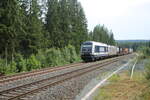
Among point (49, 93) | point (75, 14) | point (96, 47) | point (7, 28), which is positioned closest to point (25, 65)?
point (7, 28)

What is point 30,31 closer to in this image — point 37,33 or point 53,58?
point 37,33

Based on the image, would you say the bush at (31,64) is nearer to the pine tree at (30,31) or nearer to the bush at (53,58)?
the bush at (53,58)

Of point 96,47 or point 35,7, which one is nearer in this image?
point 96,47

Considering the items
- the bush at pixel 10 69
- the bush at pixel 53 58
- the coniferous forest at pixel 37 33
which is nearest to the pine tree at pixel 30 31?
the coniferous forest at pixel 37 33

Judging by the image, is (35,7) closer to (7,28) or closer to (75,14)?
(7,28)

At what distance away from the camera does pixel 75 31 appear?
6341 cm

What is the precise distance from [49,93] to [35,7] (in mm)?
31677

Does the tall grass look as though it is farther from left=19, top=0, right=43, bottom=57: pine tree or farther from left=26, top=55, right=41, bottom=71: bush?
left=19, top=0, right=43, bottom=57: pine tree

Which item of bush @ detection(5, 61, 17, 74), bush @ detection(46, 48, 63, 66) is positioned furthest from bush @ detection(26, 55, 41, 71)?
bush @ detection(46, 48, 63, 66)

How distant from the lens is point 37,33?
39531 millimetres

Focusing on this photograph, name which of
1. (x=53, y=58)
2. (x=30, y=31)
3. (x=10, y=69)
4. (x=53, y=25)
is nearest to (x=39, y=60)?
(x=53, y=58)

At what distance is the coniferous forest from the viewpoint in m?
26.8

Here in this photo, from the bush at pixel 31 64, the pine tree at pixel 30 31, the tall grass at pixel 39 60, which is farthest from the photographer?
the pine tree at pixel 30 31

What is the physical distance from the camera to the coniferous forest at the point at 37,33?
Answer: 88.0ft
